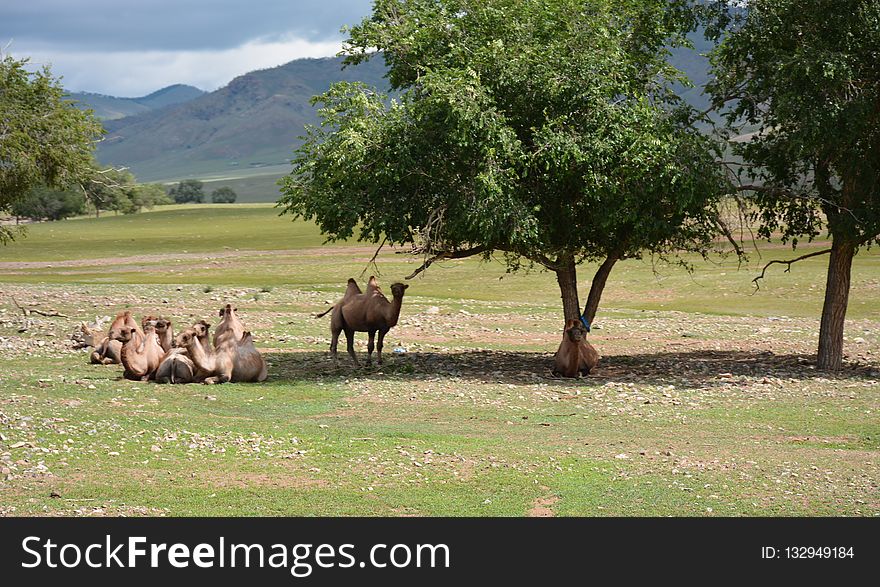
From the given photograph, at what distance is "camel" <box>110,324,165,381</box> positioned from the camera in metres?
22.0

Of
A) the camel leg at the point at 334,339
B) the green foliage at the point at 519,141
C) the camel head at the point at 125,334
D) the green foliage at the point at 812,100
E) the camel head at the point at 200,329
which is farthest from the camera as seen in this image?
the camel leg at the point at 334,339

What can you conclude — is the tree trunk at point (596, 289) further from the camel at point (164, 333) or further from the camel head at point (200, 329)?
A: the camel at point (164, 333)

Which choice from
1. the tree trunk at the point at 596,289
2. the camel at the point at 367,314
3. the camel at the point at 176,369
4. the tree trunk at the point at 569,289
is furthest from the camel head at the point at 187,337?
the tree trunk at the point at 596,289

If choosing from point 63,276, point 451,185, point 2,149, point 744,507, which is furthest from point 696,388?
point 63,276

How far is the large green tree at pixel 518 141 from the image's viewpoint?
23.8 meters

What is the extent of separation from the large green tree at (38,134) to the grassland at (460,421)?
453 centimetres

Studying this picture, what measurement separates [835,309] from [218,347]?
15061 mm

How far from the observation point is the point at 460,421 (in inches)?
750

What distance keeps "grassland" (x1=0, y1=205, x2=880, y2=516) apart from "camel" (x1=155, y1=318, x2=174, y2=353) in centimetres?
139

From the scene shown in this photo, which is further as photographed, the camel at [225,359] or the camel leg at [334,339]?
the camel leg at [334,339]

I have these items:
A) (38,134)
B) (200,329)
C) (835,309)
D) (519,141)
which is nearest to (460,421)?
(200,329)

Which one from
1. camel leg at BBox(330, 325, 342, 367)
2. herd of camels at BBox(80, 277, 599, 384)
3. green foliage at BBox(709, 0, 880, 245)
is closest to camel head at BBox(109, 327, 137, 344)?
herd of camels at BBox(80, 277, 599, 384)

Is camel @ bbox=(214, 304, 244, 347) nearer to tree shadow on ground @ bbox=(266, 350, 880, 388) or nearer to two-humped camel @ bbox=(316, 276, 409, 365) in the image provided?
tree shadow on ground @ bbox=(266, 350, 880, 388)

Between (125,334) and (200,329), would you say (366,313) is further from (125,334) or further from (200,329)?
(125,334)
